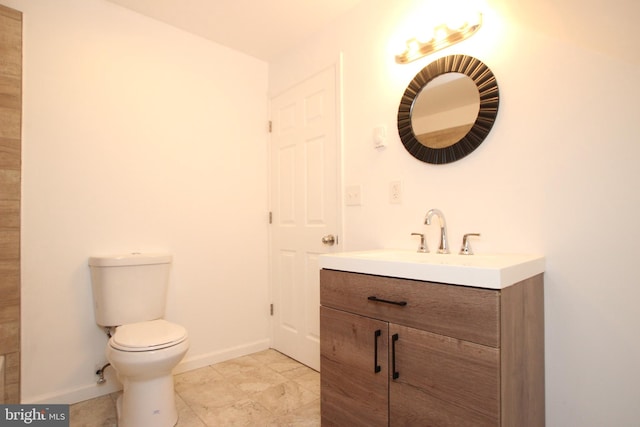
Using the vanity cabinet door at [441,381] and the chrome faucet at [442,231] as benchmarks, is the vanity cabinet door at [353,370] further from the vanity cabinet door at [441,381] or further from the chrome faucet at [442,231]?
the chrome faucet at [442,231]

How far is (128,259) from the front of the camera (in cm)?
186

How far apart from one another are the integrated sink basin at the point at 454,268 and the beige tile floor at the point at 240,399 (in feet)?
2.89

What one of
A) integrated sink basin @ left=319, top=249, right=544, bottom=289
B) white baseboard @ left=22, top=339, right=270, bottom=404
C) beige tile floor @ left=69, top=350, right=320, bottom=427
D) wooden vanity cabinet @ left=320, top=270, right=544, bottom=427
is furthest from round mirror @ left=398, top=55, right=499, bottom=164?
white baseboard @ left=22, top=339, right=270, bottom=404

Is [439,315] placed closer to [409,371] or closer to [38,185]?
[409,371]

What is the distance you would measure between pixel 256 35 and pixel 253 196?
1.13 metres

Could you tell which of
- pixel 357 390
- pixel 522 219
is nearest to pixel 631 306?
pixel 522 219

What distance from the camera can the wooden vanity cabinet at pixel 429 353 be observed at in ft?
3.23

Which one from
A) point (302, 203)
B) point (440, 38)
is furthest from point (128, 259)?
point (440, 38)

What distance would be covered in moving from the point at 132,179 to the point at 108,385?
1.21 metres

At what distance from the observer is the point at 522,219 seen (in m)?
1.36

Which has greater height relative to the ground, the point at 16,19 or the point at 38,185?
the point at 16,19

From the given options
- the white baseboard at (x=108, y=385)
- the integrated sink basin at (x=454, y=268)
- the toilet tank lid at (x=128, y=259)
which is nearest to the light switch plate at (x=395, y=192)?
the integrated sink basin at (x=454, y=268)

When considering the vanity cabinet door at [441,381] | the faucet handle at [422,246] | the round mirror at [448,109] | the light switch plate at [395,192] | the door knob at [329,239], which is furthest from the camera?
the door knob at [329,239]

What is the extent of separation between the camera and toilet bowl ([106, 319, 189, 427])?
58.1 inches
